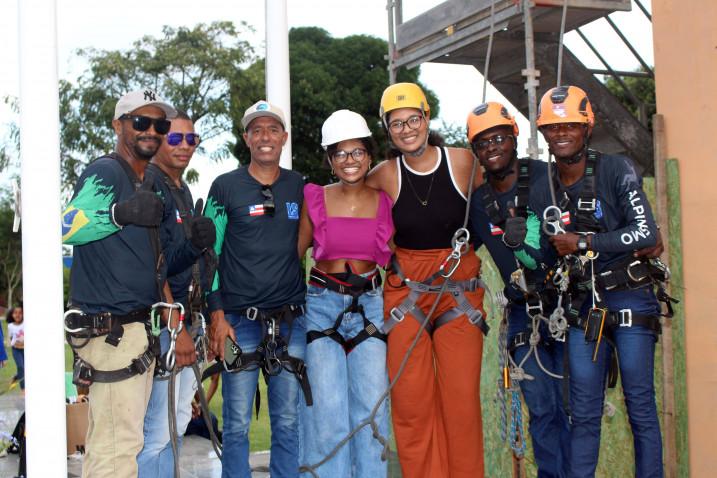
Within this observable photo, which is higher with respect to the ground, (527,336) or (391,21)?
(391,21)

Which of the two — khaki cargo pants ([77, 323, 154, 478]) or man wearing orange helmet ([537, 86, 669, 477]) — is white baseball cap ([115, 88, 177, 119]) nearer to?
khaki cargo pants ([77, 323, 154, 478])

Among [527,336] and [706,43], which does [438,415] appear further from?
[706,43]

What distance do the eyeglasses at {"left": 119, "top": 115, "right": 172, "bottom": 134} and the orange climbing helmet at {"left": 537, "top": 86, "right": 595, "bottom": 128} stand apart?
2.37 meters

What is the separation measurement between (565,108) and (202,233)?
2.41 meters

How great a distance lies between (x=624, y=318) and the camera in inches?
203

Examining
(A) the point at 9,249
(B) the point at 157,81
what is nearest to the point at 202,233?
(B) the point at 157,81

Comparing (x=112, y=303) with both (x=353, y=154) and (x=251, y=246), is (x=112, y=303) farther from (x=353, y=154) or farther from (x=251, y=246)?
(x=353, y=154)

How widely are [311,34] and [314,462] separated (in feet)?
126

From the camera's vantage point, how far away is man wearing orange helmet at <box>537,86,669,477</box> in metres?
5.13

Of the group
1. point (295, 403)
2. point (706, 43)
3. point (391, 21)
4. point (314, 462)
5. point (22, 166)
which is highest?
point (391, 21)

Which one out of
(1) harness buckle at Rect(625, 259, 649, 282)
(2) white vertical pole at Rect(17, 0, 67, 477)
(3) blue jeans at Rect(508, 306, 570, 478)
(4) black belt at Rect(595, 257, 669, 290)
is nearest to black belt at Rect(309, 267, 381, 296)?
(3) blue jeans at Rect(508, 306, 570, 478)

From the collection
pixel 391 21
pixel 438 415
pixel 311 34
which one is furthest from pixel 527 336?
pixel 311 34

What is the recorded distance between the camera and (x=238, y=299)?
5.40 meters

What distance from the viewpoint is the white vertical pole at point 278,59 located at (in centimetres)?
638
